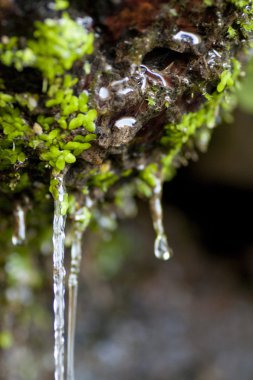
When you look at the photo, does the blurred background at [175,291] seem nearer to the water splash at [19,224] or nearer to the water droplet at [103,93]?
the water splash at [19,224]

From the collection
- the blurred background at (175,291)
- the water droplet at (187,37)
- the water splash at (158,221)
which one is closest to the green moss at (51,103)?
the water droplet at (187,37)

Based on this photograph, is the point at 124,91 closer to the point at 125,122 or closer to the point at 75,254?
the point at 125,122

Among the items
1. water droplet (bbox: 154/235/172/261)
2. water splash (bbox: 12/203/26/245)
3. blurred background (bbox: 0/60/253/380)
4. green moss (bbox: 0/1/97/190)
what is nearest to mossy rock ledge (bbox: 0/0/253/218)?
green moss (bbox: 0/1/97/190)

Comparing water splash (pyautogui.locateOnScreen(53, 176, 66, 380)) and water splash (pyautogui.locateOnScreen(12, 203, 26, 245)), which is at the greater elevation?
water splash (pyautogui.locateOnScreen(12, 203, 26, 245))

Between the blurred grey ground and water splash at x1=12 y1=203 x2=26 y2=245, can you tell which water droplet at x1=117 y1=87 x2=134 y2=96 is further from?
the blurred grey ground

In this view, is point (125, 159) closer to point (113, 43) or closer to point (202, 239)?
point (113, 43)

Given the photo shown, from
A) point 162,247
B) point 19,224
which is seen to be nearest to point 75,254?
point 19,224
